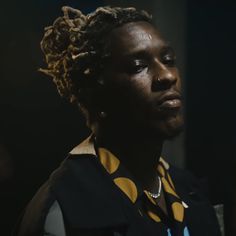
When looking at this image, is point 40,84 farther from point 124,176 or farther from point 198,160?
point 198,160

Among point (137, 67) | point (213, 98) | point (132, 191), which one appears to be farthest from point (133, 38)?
point (213, 98)

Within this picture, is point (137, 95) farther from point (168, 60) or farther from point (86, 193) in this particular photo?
point (86, 193)

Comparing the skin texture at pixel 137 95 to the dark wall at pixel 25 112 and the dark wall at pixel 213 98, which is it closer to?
the dark wall at pixel 25 112

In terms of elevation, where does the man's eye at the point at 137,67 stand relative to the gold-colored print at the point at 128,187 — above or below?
above

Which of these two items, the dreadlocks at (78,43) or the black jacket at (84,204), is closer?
the black jacket at (84,204)

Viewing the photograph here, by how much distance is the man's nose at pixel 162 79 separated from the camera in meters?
1.23

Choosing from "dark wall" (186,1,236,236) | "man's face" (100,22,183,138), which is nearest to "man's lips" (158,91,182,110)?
"man's face" (100,22,183,138)

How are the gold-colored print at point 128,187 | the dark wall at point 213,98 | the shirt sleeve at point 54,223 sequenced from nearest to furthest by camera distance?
the shirt sleeve at point 54,223 → the gold-colored print at point 128,187 → the dark wall at point 213,98

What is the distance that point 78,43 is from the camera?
1.27 metres

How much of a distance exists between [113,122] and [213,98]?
509 mm

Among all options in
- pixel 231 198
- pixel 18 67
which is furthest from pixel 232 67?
pixel 18 67

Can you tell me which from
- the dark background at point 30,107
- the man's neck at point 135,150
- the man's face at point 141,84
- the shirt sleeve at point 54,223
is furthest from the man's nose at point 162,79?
the shirt sleeve at point 54,223

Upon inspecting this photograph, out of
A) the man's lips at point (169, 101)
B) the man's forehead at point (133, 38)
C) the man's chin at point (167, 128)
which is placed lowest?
the man's chin at point (167, 128)

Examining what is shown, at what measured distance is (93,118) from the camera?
1.30 meters
